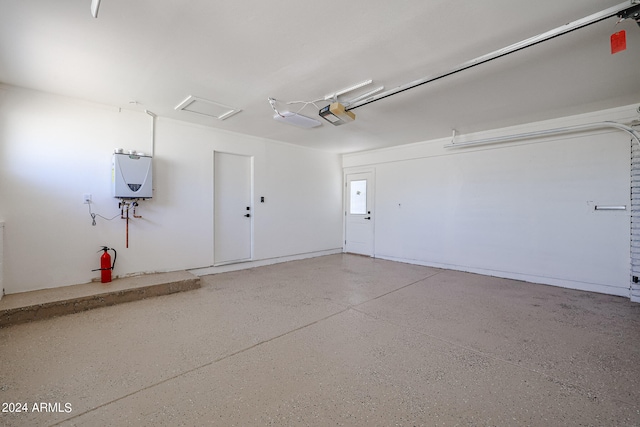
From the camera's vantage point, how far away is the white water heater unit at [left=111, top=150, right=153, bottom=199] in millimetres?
3754

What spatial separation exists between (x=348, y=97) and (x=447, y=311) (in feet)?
9.60

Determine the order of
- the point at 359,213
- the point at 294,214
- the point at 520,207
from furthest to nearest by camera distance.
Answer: the point at 359,213
the point at 294,214
the point at 520,207

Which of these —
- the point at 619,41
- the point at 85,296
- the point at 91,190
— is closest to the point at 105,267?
the point at 85,296

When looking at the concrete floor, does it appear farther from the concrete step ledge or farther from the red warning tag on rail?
the red warning tag on rail

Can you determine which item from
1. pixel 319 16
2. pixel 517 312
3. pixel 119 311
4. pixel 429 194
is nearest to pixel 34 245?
pixel 119 311

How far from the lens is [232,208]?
5.25 meters

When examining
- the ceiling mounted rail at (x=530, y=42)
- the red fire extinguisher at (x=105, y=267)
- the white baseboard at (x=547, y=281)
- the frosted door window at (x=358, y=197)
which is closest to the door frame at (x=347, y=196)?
the frosted door window at (x=358, y=197)

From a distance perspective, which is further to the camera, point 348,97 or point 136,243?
point 136,243

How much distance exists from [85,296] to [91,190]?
1470mm

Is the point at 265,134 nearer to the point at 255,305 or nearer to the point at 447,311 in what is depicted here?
the point at 255,305

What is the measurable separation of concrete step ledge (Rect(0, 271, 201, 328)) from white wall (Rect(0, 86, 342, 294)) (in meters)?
0.26

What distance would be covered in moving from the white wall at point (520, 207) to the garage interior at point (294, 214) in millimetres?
34

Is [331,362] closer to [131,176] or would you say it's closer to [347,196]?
[131,176]

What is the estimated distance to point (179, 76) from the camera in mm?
2969
